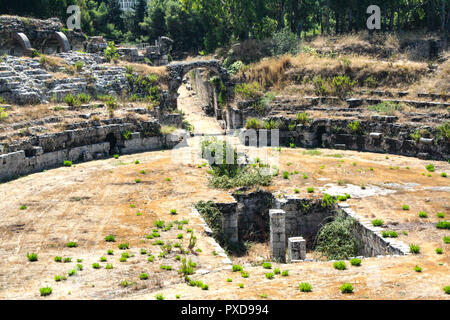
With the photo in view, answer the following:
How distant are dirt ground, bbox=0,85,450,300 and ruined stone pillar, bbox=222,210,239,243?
0.81 metres

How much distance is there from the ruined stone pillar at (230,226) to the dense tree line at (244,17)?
2550cm

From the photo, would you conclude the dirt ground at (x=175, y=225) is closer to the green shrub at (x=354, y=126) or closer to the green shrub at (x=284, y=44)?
the green shrub at (x=354, y=126)

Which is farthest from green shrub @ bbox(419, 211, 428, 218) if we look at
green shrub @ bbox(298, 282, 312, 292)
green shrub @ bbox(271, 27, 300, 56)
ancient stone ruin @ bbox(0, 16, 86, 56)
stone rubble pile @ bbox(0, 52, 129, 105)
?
ancient stone ruin @ bbox(0, 16, 86, 56)

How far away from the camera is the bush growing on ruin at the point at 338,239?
60.7ft

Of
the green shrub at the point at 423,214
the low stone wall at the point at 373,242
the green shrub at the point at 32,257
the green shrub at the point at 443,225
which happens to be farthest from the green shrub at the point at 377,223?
the green shrub at the point at 32,257

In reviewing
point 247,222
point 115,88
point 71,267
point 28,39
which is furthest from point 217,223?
point 28,39

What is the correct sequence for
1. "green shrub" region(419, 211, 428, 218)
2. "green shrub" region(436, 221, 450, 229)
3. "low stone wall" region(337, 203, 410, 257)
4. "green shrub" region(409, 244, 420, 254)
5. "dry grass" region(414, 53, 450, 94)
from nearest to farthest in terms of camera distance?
"green shrub" region(409, 244, 420, 254), "low stone wall" region(337, 203, 410, 257), "green shrub" region(436, 221, 450, 229), "green shrub" region(419, 211, 428, 218), "dry grass" region(414, 53, 450, 94)

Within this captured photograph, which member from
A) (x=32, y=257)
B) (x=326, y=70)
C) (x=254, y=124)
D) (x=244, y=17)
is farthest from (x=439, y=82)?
(x=32, y=257)

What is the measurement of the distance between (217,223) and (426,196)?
8092mm

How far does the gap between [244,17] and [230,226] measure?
27.7 metres

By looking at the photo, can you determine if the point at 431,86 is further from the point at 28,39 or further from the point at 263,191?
the point at 28,39

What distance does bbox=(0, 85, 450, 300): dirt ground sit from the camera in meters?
13.6

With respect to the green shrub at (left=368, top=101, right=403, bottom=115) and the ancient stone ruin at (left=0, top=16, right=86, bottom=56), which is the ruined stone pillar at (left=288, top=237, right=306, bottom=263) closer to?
the green shrub at (left=368, top=101, right=403, bottom=115)
